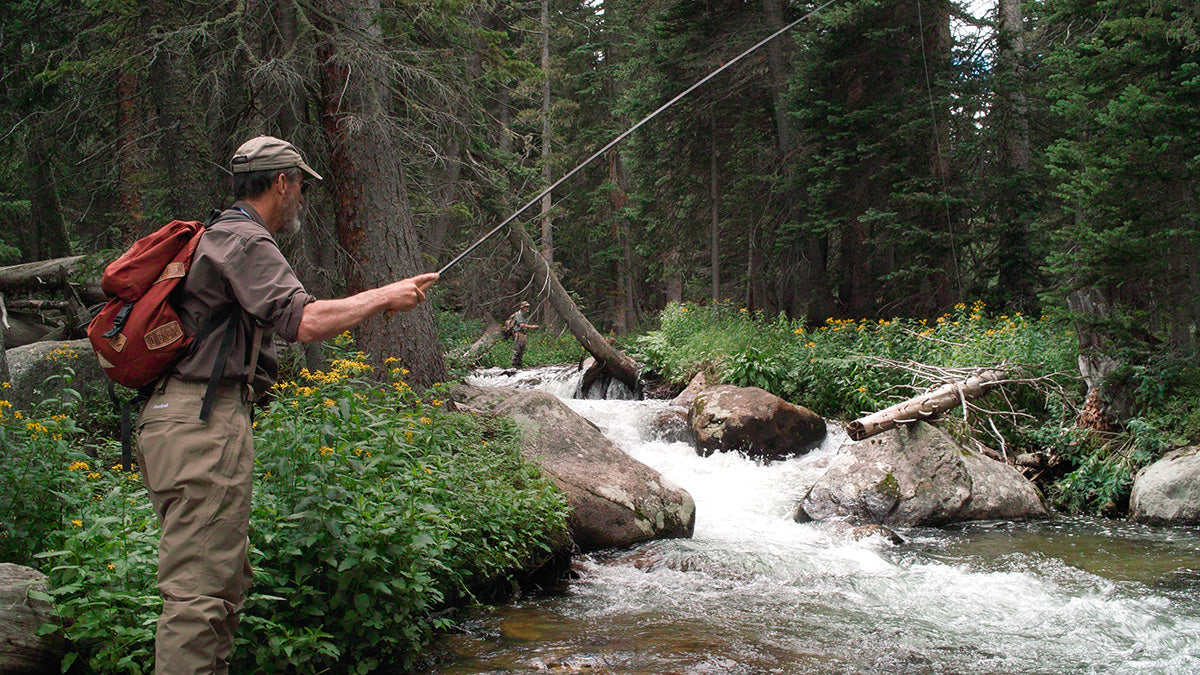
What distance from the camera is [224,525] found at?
279 cm

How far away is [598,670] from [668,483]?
146 inches

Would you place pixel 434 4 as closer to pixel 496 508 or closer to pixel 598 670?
pixel 496 508

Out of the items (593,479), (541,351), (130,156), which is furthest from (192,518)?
(541,351)

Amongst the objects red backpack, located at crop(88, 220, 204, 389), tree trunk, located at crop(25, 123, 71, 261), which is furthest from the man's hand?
tree trunk, located at crop(25, 123, 71, 261)

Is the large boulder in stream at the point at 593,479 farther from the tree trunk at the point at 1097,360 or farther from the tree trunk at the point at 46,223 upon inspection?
the tree trunk at the point at 46,223

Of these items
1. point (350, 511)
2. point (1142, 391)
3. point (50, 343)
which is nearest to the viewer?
point (350, 511)

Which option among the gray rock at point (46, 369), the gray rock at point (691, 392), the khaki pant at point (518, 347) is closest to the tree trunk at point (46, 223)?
the gray rock at point (46, 369)

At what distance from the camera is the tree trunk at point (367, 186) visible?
23.9ft

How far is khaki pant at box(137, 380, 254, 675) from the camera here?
2.70m

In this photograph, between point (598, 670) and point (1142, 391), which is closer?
point (598, 670)

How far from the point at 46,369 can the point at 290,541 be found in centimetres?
503

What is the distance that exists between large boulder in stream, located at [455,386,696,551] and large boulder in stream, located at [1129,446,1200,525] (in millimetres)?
4287

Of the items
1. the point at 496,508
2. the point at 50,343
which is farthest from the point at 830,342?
the point at 50,343

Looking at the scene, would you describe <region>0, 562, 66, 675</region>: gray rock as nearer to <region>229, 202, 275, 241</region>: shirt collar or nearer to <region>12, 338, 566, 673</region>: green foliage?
<region>12, 338, 566, 673</region>: green foliage
